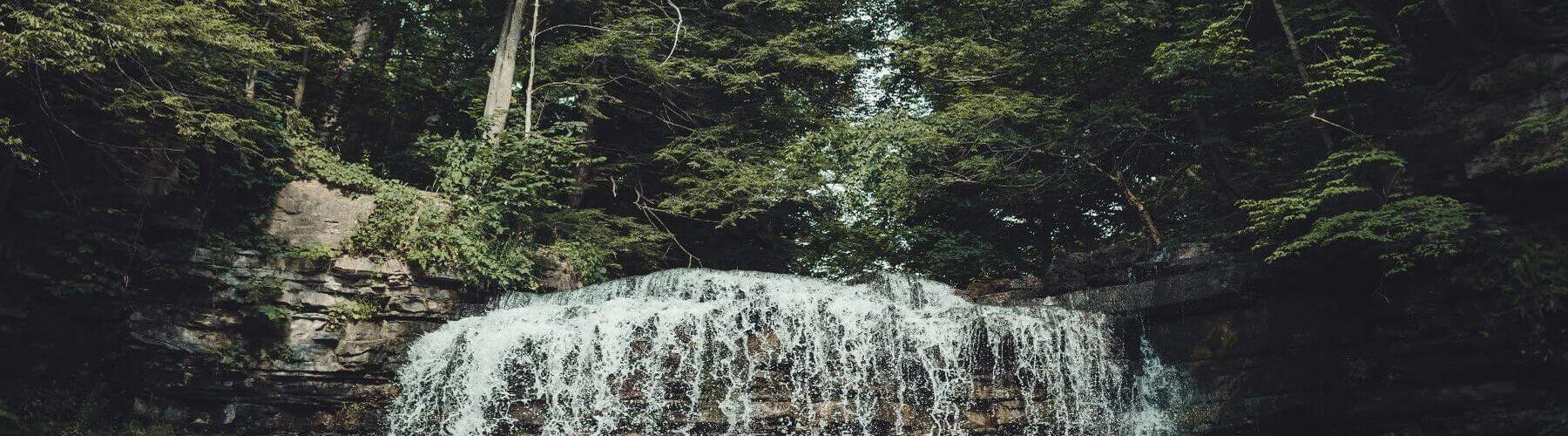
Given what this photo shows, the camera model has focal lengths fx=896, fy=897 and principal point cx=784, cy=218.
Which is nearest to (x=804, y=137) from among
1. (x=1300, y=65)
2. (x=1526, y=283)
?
(x=1300, y=65)

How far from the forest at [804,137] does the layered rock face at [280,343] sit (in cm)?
40

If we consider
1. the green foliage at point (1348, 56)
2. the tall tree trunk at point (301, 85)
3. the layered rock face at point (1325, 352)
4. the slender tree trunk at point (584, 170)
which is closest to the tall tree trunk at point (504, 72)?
the slender tree trunk at point (584, 170)

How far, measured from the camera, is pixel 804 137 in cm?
1702

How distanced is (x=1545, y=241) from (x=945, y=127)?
915 cm

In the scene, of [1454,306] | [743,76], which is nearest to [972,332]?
[1454,306]

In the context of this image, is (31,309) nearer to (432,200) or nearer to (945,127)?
(432,200)

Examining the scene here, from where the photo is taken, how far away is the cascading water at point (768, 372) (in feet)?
29.0

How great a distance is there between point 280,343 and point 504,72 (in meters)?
5.92

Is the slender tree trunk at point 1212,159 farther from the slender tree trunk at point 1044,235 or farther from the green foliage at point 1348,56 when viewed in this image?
the slender tree trunk at point 1044,235

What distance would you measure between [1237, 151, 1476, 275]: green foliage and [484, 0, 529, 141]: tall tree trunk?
10391 millimetres

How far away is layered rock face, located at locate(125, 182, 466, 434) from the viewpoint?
951cm

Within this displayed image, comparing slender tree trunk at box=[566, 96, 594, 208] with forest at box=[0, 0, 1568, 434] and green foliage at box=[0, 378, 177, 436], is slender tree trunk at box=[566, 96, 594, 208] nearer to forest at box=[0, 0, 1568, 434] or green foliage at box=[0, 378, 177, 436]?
forest at box=[0, 0, 1568, 434]

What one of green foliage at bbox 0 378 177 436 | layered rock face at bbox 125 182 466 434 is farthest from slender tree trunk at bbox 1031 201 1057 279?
green foliage at bbox 0 378 177 436

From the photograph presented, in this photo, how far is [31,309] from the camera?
368 inches
